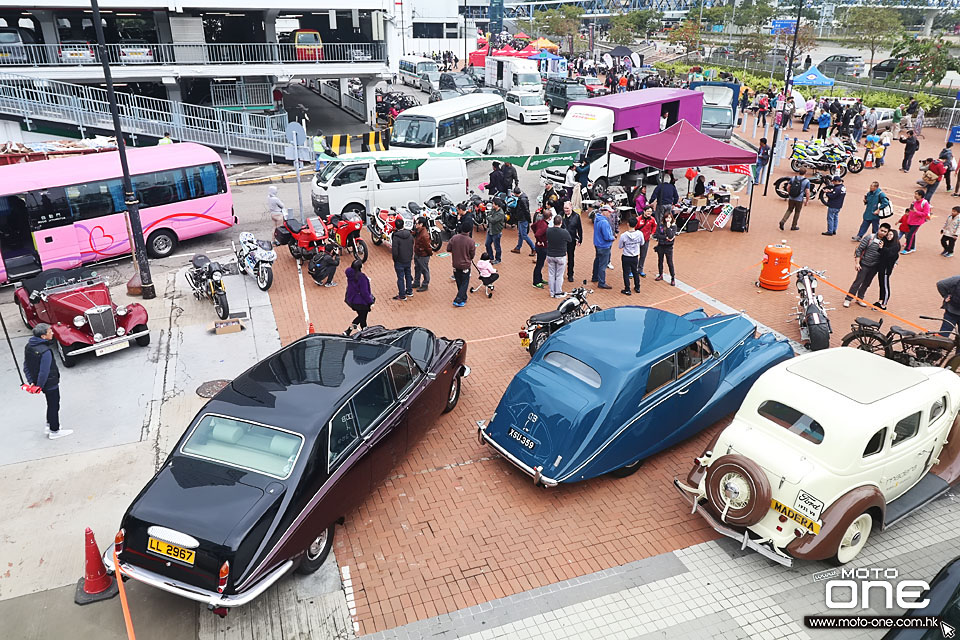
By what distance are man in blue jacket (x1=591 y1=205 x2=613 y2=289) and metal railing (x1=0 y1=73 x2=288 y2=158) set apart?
644 inches

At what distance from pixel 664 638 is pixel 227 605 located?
3789mm

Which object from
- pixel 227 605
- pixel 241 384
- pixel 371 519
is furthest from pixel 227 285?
pixel 227 605

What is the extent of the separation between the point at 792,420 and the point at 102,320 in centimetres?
1013

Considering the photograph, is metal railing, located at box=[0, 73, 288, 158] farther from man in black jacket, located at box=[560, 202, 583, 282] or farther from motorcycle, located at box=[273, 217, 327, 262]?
man in black jacket, located at box=[560, 202, 583, 282]

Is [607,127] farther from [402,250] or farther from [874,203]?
[402,250]

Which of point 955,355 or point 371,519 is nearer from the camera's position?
point 371,519

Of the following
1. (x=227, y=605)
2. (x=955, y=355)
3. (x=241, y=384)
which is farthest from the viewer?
(x=955, y=355)

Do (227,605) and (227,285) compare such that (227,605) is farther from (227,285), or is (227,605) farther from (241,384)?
(227,285)

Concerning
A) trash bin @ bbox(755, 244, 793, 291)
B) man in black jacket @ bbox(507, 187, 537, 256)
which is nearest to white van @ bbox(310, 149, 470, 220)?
man in black jacket @ bbox(507, 187, 537, 256)

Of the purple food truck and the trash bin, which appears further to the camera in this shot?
the purple food truck

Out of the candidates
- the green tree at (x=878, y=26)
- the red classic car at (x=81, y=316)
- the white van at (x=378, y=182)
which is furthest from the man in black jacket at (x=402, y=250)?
the green tree at (x=878, y=26)

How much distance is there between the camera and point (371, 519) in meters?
7.48

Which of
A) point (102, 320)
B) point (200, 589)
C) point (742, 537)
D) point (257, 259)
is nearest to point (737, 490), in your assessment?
point (742, 537)

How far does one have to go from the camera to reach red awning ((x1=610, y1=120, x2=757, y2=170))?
16578mm
